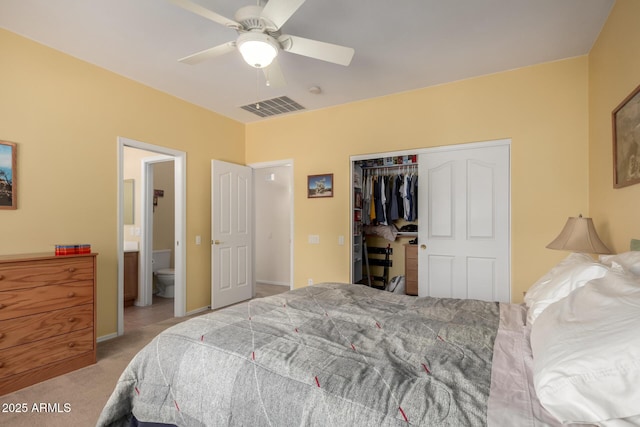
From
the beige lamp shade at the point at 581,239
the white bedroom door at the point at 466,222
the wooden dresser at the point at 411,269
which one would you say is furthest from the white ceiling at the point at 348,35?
the wooden dresser at the point at 411,269

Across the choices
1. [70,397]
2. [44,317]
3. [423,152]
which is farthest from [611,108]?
[44,317]

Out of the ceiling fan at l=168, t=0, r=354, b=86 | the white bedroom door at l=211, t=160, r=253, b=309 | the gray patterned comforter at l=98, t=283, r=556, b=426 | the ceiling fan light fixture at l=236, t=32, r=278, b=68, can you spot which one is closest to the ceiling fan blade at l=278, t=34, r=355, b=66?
the ceiling fan at l=168, t=0, r=354, b=86

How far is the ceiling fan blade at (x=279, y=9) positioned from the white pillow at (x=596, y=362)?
180 centimetres

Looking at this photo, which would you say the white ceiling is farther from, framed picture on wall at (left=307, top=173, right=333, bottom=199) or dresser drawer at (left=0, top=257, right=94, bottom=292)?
dresser drawer at (left=0, top=257, right=94, bottom=292)

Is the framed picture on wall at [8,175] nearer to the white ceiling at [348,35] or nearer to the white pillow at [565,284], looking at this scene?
the white ceiling at [348,35]

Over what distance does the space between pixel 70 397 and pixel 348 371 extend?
216 cm

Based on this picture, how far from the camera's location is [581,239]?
2246 millimetres

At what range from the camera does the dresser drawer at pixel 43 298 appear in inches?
83.4

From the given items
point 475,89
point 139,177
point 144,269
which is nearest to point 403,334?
point 475,89

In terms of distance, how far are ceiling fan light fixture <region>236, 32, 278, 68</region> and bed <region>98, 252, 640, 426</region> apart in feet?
4.92

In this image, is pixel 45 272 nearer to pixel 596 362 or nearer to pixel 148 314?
pixel 148 314

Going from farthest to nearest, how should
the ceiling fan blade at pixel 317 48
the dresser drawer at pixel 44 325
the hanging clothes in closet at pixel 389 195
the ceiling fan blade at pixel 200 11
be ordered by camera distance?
the hanging clothes in closet at pixel 389 195, the dresser drawer at pixel 44 325, the ceiling fan blade at pixel 317 48, the ceiling fan blade at pixel 200 11

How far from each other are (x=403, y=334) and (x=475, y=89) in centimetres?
286

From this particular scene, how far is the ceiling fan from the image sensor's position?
169cm
